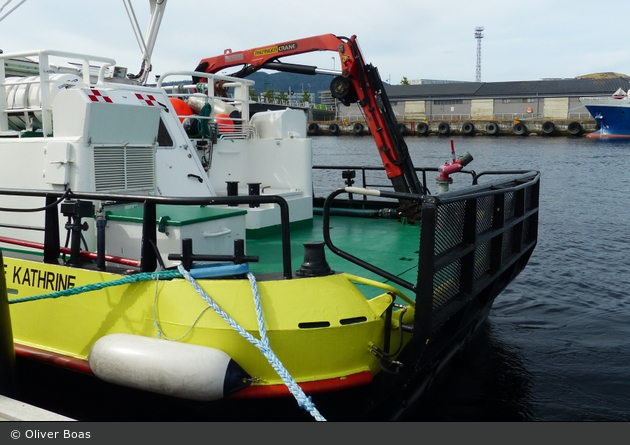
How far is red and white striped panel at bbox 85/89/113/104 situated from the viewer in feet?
17.0

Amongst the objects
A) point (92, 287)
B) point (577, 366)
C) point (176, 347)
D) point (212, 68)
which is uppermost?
point (212, 68)

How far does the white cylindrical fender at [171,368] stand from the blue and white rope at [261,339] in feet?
0.74

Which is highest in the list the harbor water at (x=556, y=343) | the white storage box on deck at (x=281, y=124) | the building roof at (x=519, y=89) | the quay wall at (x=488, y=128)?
the building roof at (x=519, y=89)

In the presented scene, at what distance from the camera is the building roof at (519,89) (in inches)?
2822

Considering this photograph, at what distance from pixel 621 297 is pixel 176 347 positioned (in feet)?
26.6

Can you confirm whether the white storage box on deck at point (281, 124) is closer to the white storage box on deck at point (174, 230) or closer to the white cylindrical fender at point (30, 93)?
the white cylindrical fender at point (30, 93)

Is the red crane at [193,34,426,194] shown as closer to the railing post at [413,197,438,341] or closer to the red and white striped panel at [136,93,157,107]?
the red and white striped panel at [136,93,157,107]

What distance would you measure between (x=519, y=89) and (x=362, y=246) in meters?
74.3

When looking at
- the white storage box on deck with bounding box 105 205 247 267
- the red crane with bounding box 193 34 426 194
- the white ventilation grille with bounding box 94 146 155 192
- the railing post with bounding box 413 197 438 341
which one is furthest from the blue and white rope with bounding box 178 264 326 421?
the red crane with bounding box 193 34 426 194

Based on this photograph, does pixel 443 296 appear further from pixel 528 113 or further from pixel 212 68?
pixel 528 113

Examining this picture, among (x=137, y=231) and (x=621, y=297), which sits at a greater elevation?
(x=137, y=231)

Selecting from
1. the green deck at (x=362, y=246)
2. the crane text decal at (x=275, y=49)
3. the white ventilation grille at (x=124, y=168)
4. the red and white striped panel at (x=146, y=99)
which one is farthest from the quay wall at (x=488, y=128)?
the white ventilation grille at (x=124, y=168)

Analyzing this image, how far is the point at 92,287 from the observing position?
407cm
